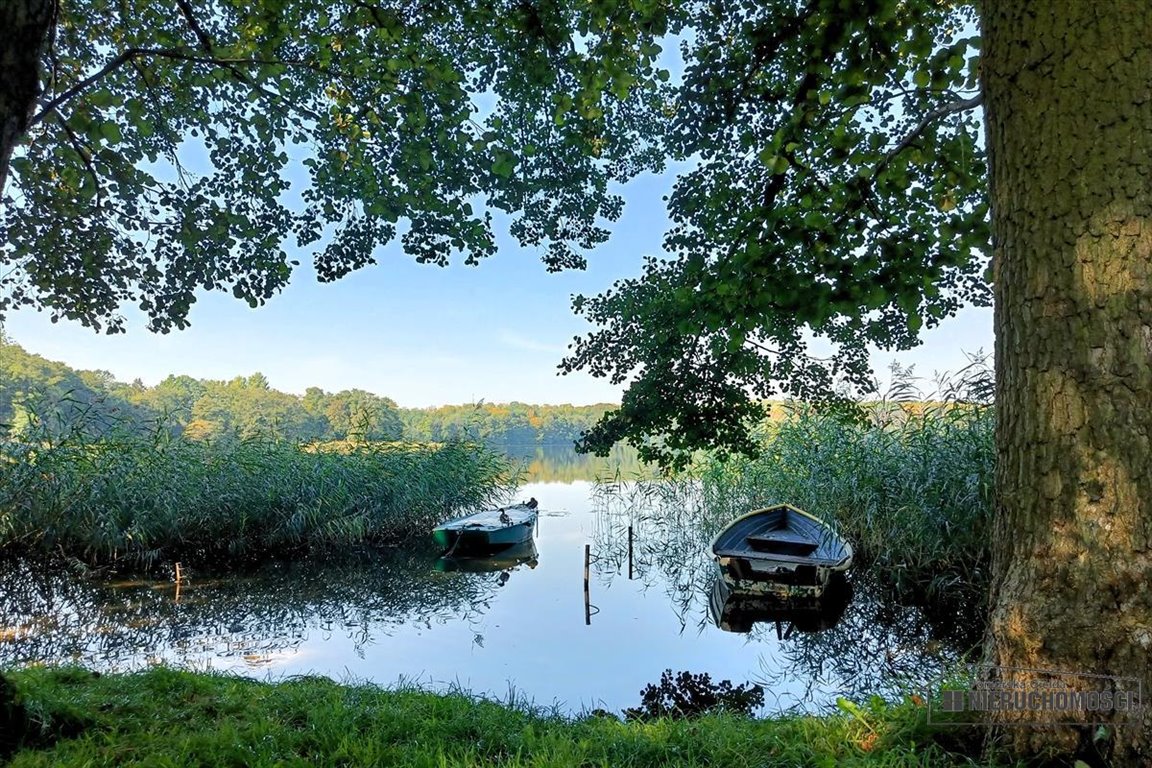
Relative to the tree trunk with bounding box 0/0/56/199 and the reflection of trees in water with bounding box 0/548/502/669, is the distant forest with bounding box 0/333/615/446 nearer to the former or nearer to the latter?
the reflection of trees in water with bounding box 0/548/502/669

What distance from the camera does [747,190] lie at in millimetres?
5664

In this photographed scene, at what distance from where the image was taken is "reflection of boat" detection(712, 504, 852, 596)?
22.9 ft

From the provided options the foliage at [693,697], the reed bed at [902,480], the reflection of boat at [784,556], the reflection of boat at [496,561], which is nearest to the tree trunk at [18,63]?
the foliage at [693,697]

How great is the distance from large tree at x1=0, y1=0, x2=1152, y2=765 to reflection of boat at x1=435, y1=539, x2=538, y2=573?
4994 millimetres

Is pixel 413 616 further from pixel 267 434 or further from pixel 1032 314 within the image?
pixel 1032 314

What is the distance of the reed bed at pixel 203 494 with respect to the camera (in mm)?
8234

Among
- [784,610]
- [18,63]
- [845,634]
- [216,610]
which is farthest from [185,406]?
[18,63]

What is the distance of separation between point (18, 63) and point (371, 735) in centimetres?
305

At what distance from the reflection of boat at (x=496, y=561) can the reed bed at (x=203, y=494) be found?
6.54ft

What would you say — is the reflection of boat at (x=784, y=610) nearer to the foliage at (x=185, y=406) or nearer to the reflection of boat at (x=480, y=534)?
the reflection of boat at (x=480, y=534)

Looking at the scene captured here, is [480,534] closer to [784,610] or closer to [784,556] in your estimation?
[784,610]

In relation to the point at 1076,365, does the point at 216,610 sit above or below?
below

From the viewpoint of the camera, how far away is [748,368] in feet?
19.1

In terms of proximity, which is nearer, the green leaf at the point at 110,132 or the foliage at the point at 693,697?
the green leaf at the point at 110,132
